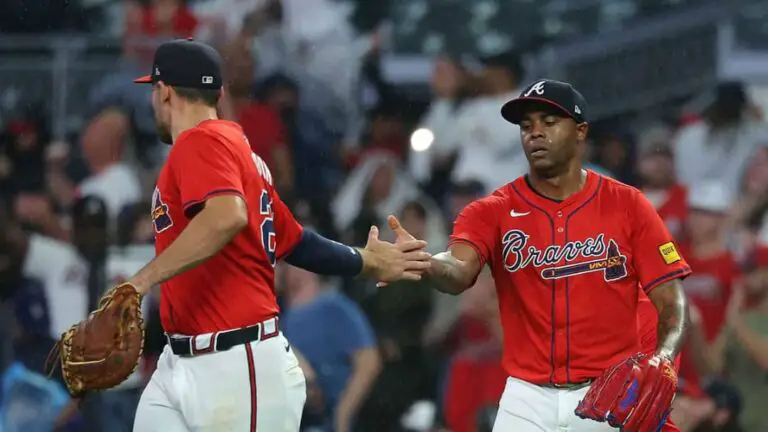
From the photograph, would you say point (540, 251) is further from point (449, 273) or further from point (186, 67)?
point (186, 67)

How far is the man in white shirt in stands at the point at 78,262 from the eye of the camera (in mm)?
8297

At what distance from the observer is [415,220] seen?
873 centimetres

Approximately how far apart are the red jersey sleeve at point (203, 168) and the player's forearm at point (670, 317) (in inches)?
63.7

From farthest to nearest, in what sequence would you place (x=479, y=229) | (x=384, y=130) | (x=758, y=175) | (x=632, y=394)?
(x=384, y=130) < (x=758, y=175) < (x=479, y=229) < (x=632, y=394)

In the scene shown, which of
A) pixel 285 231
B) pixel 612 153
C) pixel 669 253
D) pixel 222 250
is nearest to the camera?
pixel 222 250

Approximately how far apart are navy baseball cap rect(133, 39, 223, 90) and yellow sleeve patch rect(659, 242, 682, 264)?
1.74 m

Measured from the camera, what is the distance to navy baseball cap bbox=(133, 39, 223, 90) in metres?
4.58

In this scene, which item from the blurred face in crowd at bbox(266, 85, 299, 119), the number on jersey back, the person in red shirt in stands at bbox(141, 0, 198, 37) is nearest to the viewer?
the number on jersey back

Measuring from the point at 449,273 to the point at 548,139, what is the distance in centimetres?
64

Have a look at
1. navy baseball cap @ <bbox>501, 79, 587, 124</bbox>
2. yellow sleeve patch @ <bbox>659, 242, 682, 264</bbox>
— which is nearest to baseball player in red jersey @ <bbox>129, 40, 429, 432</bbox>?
navy baseball cap @ <bbox>501, 79, 587, 124</bbox>

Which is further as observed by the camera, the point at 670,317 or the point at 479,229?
the point at 479,229

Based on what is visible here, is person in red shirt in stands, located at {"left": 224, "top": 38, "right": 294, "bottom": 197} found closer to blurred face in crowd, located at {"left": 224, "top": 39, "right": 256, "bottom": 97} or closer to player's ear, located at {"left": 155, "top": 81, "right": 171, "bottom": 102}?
blurred face in crowd, located at {"left": 224, "top": 39, "right": 256, "bottom": 97}

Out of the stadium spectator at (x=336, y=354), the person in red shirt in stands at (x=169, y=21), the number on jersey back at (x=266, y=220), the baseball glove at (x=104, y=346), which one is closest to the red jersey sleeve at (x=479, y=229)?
the number on jersey back at (x=266, y=220)

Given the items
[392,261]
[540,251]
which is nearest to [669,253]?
[540,251]
